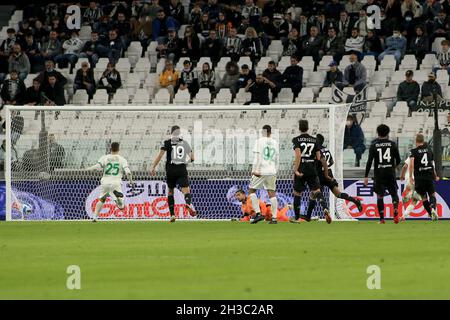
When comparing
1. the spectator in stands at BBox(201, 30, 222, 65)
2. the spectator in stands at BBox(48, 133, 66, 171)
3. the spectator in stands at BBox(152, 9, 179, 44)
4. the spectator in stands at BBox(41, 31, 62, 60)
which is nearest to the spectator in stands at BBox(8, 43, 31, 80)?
the spectator in stands at BBox(41, 31, 62, 60)

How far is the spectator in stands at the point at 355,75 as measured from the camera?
3150cm

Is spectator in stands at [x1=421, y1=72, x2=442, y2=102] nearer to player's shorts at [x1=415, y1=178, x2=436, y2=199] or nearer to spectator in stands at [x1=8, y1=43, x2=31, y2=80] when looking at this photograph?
player's shorts at [x1=415, y1=178, x2=436, y2=199]

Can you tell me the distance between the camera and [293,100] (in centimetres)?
3259

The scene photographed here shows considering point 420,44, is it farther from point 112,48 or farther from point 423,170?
point 112,48

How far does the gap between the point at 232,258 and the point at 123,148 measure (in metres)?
13.4

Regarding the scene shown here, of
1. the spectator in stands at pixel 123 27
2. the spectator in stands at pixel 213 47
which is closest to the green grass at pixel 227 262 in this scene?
the spectator in stands at pixel 213 47

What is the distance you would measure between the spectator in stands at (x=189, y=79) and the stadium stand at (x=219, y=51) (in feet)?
0.60

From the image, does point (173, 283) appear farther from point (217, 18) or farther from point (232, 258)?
point (217, 18)

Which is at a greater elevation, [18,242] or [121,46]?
[121,46]

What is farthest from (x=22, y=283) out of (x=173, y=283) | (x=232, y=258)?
(x=232, y=258)

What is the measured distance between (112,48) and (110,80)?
1.95m

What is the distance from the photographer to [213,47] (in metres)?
34.1

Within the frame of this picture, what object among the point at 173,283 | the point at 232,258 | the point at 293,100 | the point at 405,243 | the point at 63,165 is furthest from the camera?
the point at 293,100

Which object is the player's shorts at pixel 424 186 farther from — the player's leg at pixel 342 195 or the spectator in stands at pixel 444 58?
the spectator in stands at pixel 444 58
